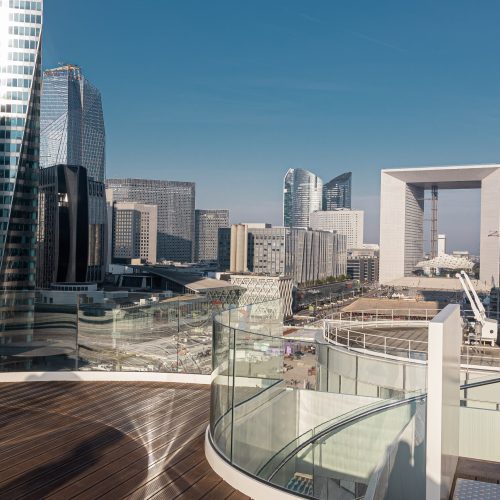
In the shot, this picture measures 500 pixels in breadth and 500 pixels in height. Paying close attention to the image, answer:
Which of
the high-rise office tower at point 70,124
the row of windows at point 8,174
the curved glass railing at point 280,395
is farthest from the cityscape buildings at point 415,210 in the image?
the curved glass railing at point 280,395

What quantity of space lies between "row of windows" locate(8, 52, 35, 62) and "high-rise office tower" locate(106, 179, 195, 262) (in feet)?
400

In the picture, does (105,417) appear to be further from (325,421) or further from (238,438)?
(325,421)

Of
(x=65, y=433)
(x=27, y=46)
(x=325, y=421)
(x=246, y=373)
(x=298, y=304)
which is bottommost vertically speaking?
(x=298, y=304)

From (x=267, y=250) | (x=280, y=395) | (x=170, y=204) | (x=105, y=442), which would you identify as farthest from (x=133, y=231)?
(x=280, y=395)

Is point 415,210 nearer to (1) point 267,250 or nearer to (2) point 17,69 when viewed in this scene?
(1) point 267,250

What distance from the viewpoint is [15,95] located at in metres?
46.8

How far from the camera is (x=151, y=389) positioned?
21.9 ft

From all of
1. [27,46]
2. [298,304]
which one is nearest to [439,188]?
[298,304]

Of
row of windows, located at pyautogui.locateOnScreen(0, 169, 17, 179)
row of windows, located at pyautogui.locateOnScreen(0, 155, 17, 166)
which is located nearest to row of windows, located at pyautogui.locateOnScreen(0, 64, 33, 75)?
row of windows, located at pyautogui.locateOnScreen(0, 155, 17, 166)

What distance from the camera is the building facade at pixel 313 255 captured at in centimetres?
10081

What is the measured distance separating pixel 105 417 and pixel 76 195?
7324 cm

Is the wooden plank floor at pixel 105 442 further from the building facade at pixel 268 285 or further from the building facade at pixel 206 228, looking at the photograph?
the building facade at pixel 206 228

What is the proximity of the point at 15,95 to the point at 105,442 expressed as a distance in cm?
4828

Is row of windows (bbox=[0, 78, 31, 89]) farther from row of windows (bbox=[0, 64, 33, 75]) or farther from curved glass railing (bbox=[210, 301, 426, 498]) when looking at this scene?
curved glass railing (bbox=[210, 301, 426, 498])
